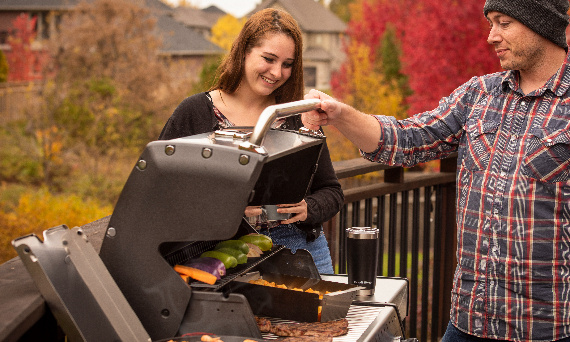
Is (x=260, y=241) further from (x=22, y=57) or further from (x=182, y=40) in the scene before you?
(x=182, y=40)

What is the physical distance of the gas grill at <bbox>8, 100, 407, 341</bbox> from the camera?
1.78 meters

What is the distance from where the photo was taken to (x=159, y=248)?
6.25ft

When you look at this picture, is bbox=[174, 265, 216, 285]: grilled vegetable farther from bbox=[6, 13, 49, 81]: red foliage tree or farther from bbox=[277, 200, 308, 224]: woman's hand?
bbox=[6, 13, 49, 81]: red foliage tree

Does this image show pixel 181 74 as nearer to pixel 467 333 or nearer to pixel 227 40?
pixel 467 333

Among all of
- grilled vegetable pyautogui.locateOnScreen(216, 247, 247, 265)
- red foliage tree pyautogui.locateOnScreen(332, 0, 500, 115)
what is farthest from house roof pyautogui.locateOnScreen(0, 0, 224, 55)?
grilled vegetable pyautogui.locateOnScreen(216, 247, 247, 265)

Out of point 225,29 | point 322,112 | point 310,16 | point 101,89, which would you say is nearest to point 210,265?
point 322,112

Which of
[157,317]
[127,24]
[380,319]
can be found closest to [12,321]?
[157,317]

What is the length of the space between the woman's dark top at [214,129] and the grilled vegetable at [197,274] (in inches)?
39.6

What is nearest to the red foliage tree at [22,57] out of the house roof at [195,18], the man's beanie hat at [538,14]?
the house roof at [195,18]

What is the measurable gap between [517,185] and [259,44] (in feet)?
4.37

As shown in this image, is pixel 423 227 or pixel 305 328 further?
pixel 423 227

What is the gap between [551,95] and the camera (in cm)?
262

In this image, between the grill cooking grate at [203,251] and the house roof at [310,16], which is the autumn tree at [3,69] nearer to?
the grill cooking grate at [203,251]

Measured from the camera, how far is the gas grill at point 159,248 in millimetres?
1784
